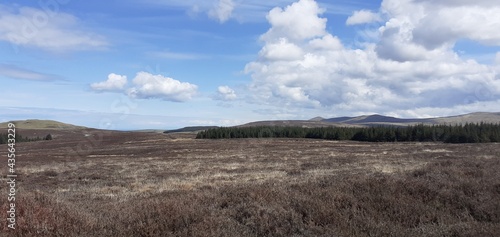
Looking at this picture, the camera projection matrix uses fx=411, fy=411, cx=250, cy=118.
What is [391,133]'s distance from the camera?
95125mm

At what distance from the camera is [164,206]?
28.3ft

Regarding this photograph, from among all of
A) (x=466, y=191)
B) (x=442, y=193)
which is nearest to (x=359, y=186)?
(x=442, y=193)

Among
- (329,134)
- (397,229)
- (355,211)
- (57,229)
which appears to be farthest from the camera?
(329,134)

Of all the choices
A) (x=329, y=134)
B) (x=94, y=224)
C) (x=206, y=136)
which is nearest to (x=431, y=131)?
(x=329, y=134)

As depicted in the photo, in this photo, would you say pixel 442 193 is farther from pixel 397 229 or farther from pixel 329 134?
pixel 329 134

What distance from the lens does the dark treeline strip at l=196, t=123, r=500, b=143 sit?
82.3 metres

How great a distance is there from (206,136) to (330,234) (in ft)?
350

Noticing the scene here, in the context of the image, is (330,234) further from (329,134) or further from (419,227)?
(329,134)

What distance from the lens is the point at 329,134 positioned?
338ft

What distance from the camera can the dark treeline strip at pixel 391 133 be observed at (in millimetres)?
82312

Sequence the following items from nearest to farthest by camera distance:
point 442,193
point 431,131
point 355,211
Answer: point 355,211, point 442,193, point 431,131

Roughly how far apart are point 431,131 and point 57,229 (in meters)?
94.7

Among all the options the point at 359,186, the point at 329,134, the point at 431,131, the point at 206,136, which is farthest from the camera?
the point at 206,136

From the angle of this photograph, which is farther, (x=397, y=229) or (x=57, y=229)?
(x=397, y=229)
